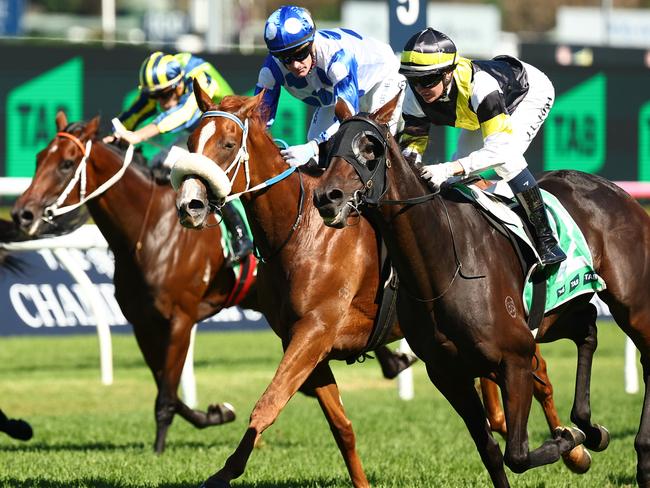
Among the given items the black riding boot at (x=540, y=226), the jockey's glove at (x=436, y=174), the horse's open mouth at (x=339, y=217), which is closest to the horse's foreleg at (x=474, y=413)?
the black riding boot at (x=540, y=226)

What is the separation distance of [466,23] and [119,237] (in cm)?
3403

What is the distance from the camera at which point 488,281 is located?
4793mm

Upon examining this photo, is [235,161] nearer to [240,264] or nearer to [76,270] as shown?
[240,264]

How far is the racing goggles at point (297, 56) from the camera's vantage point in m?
5.44

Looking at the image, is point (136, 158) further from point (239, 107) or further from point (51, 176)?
point (239, 107)

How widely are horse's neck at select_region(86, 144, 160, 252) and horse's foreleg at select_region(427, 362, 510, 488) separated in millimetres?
2639

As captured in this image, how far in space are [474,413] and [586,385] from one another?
0.71 m

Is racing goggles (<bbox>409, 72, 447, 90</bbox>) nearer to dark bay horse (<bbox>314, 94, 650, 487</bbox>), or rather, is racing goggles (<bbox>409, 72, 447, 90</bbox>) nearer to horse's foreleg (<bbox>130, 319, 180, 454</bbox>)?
dark bay horse (<bbox>314, 94, 650, 487</bbox>)

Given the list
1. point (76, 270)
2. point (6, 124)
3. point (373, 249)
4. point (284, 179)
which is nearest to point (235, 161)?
point (284, 179)

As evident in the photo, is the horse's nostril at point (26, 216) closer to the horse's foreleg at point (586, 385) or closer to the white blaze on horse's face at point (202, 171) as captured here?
the white blaze on horse's face at point (202, 171)

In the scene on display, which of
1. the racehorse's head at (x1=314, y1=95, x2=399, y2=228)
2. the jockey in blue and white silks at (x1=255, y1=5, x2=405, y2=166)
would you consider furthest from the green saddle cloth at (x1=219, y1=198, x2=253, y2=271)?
the racehorse's head at (x1=314, y1=95, x2=399, y2=228)

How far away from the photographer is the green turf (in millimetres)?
5906

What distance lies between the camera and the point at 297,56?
5461 millimetres

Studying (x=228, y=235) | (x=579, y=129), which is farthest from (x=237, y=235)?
(x=579, y=129)
